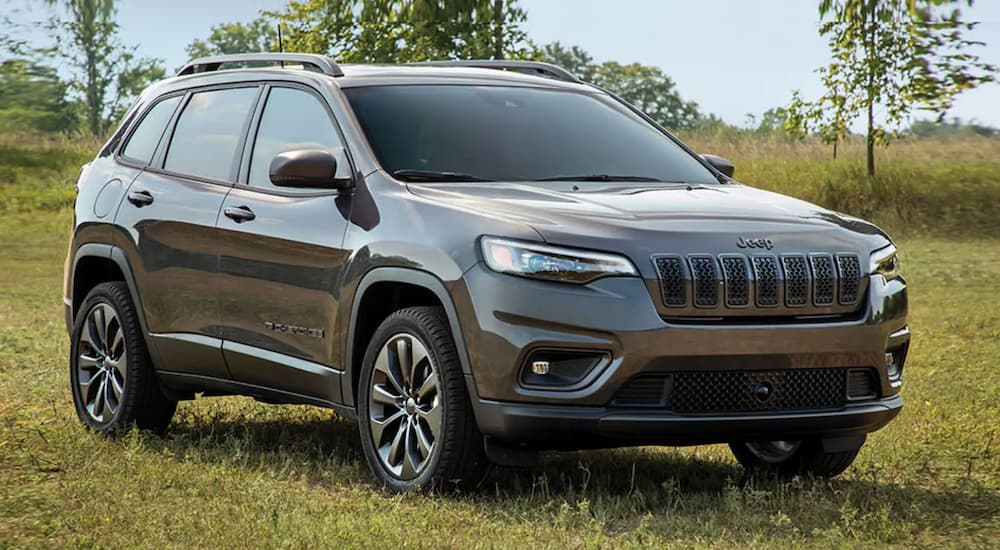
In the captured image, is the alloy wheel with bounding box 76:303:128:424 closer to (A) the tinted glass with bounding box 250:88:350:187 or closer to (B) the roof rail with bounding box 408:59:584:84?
(A) the tinted glass with bounding box 250:88:350:187

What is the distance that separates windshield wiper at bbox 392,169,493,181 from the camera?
23.3 feet

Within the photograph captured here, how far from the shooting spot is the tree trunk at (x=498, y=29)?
106 feet

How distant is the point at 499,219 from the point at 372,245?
0.71 metres

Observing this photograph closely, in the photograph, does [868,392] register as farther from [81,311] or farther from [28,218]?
[28,218]

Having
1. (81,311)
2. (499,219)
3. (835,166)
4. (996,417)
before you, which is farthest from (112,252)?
(835,166)

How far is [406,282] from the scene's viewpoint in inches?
264

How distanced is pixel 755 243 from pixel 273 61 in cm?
308

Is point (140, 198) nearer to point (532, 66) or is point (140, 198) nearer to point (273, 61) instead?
point (273, 61)

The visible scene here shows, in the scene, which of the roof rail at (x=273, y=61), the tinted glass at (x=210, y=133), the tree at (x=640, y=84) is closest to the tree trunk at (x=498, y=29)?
the roof rail at (x=273, y=61)

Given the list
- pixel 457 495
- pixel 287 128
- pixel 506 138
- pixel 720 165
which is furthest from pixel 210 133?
pixel 457 495

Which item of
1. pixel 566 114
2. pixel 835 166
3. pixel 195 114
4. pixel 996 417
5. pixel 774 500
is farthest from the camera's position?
pixel 835 166

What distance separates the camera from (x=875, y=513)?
643 centimetres

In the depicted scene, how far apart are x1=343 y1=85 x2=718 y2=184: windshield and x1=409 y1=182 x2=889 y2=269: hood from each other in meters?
0.26

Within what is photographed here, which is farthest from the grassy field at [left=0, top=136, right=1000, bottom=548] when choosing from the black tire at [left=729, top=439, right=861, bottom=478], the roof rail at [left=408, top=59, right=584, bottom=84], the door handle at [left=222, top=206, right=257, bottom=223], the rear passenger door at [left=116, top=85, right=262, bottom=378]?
the roof rail at [left=408, top=59, right=584, bottom=84]
